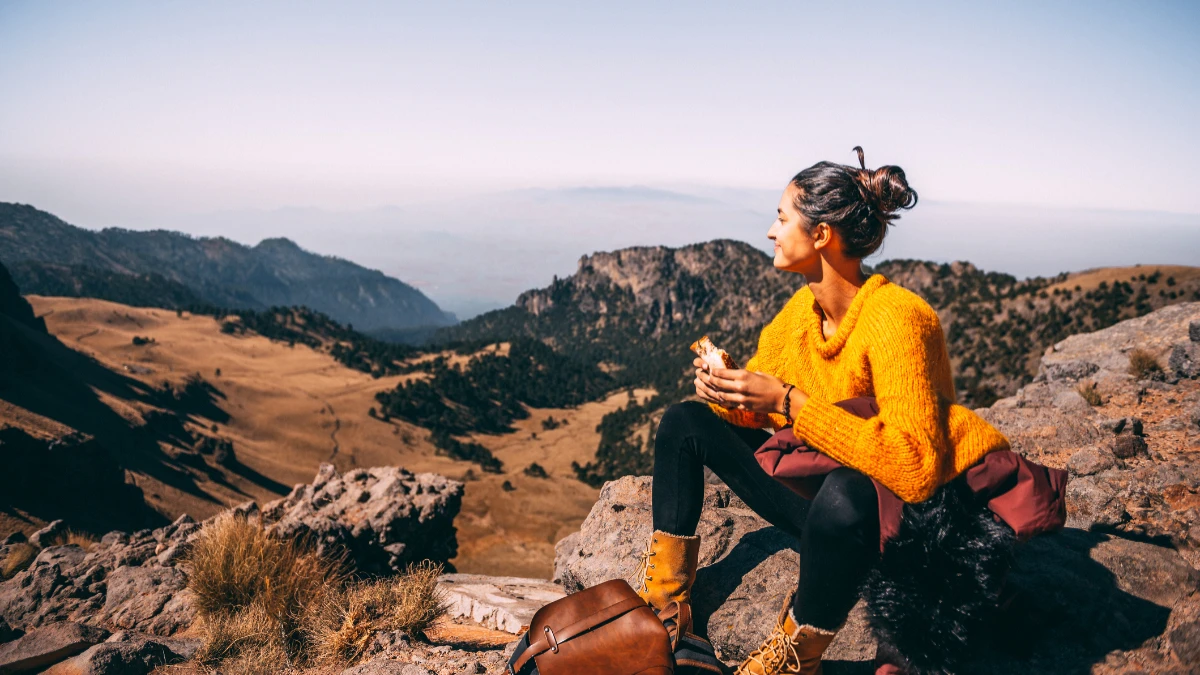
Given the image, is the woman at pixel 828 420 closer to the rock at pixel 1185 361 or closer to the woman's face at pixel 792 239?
the woman's face at pixel 792 239

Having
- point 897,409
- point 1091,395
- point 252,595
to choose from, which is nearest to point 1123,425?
point 1091,395

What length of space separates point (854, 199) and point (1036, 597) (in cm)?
224

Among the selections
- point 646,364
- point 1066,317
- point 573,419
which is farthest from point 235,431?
point 646,364

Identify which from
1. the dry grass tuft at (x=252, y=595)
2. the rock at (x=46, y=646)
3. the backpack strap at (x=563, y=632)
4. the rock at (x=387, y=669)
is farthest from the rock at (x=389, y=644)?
the rock at (x=46, y=646)

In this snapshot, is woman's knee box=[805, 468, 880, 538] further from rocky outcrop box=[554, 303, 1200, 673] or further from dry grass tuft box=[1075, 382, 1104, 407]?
dry grass tuft box=[1075, 382, 1104, 407]

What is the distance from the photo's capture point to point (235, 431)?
114 ft

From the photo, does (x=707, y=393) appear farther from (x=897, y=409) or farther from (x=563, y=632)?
(x=563, y=632)

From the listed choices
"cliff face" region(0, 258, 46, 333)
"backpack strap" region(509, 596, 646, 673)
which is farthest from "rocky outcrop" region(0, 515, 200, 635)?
"cliff face" region(0, 258, 46, 333)

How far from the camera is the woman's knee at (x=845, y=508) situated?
2.33 metres

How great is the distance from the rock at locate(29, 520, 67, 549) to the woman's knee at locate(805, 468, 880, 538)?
10.4 meters

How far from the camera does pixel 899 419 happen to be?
229cm

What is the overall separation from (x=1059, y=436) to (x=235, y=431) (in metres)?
39.8

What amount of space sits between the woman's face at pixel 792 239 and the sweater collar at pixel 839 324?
0.82 ft

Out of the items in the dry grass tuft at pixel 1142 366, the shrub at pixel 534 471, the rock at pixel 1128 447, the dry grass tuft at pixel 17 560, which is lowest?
the shrub at pixel 534 471
